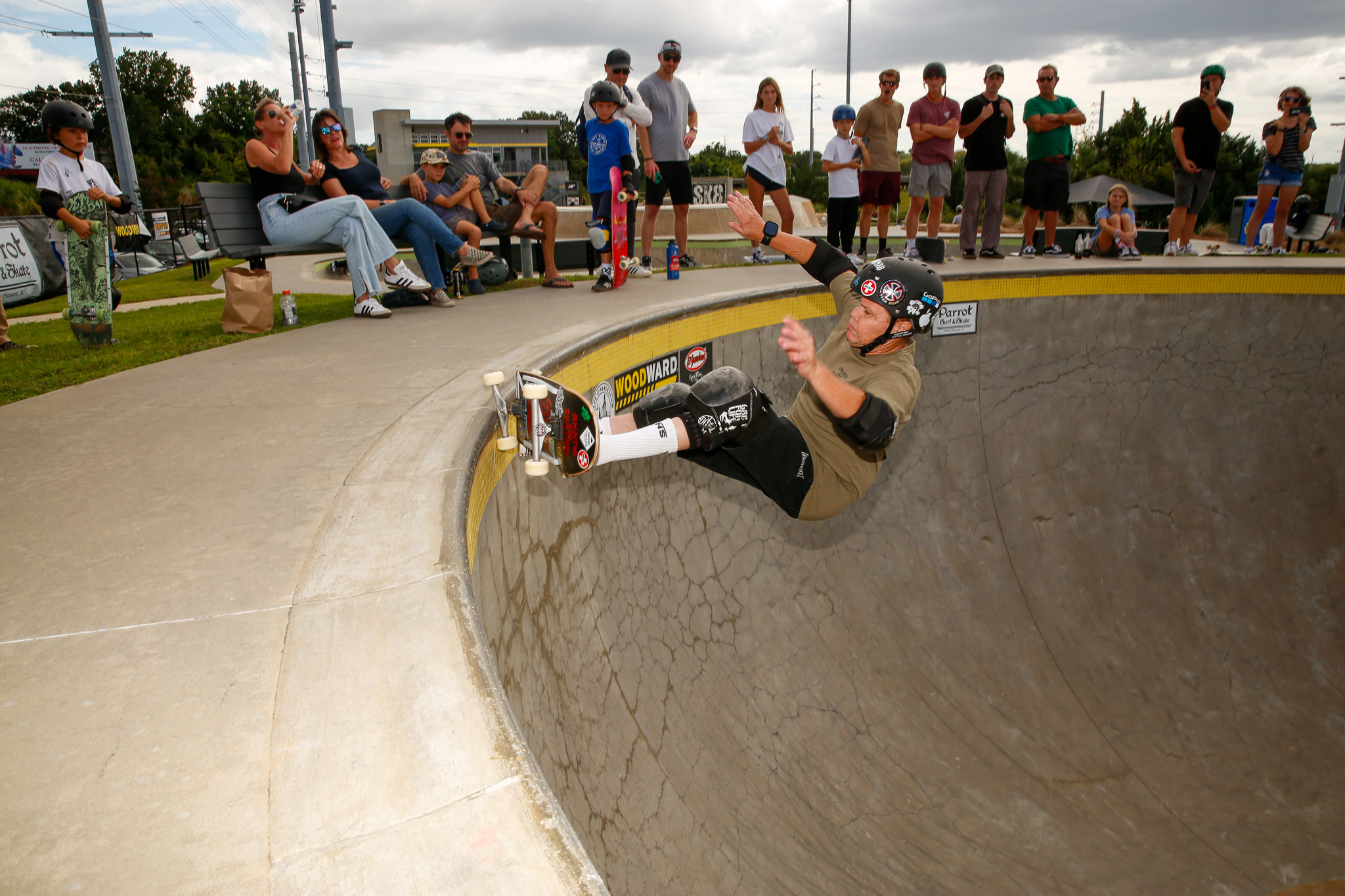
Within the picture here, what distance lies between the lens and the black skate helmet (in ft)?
9.49

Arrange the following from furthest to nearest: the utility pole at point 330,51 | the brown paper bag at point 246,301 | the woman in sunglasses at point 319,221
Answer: the utility pole at point 330,51
the woman in sunglasses at point 319,221
the brown paper bag at point 246,301

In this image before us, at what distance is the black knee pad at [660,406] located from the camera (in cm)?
289

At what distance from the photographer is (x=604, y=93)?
21.5ft

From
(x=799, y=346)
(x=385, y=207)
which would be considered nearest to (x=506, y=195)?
(x=385, y=207)

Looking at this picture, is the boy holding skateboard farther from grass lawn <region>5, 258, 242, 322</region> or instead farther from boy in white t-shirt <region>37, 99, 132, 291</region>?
boy in white t-shirt <region>37, 99, 132, 291</region>

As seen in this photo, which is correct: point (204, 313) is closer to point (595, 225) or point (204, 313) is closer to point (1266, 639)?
point (595, 225)

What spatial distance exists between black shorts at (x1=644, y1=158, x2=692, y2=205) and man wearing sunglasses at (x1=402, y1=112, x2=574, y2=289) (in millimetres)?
1027

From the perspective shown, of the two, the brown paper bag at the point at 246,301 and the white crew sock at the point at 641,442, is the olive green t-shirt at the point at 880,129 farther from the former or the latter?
the white crew sock at the point at 641,442

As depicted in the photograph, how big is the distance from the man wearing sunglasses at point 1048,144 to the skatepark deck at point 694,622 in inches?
56.8

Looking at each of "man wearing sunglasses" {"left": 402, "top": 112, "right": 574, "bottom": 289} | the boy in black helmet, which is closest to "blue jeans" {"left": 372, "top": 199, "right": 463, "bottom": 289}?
"man wearing sunglasses" {"left": 402, "top": 112, "right": 574, "bottom": 289}

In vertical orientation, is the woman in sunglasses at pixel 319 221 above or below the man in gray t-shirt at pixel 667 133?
below

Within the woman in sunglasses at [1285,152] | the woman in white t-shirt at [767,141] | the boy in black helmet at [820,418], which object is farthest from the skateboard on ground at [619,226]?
the woman in sunglasses at [1285,152]

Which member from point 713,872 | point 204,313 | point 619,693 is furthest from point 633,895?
point 204,313

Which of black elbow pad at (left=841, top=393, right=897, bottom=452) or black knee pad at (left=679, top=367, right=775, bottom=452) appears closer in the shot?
black elbow pad at (left=841, top=393, right=897, bottom=452)
